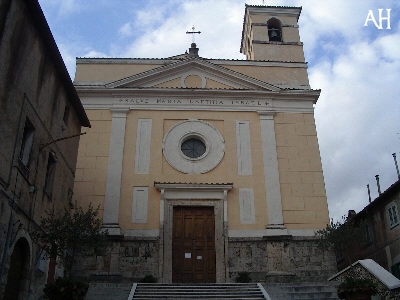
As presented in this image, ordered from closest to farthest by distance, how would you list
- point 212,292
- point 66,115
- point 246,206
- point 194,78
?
point 212,292, point 66,115, point 246,206, point 194,78

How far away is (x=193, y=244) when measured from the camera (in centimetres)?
1889

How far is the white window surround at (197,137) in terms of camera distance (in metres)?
20.2

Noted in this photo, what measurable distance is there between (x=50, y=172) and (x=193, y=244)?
6517mm

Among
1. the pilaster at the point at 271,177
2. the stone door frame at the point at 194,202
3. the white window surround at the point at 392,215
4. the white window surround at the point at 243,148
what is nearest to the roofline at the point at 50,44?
the stone door frame at the point at 194,202

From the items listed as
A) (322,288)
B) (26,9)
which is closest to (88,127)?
(26,9)

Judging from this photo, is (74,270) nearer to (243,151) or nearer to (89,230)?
(89,230)

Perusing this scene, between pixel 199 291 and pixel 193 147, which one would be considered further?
pixel 193 147

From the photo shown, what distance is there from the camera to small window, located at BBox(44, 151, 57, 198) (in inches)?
591

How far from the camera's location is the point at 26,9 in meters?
12.5

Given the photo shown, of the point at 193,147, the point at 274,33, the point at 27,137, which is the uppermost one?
the point at 274,33

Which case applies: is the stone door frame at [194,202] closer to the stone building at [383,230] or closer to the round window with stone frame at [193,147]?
the round window with stone frame at [193,147]

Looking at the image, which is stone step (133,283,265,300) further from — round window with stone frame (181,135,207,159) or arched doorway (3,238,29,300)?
round window with stone frame (181,135,207,159)

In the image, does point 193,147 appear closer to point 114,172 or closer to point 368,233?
point 114,172

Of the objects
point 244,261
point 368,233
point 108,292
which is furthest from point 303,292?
point 368,233
